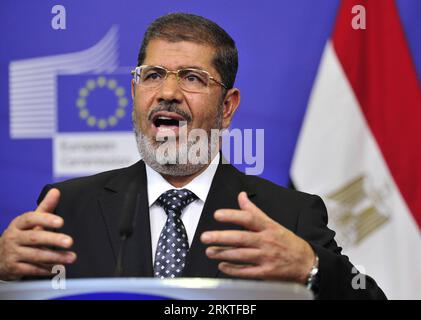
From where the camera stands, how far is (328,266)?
1605mm

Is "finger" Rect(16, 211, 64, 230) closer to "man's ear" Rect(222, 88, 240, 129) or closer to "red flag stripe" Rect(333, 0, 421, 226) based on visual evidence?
"man's ear" Rect(222, 88, 240, 129)

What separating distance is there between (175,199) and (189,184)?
0.15m

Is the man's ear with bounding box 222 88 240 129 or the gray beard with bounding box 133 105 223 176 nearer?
the gray beard with bounding box 133 105 223 176

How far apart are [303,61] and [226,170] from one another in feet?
3.05

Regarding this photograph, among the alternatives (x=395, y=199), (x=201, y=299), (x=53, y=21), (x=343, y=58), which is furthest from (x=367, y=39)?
(x=201, y=299)

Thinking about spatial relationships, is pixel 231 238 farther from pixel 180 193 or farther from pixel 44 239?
pixel 180 193

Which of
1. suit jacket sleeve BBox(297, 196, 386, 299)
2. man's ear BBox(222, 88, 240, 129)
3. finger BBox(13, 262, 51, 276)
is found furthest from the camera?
man's ear BBox(222, 88, 240, 129)

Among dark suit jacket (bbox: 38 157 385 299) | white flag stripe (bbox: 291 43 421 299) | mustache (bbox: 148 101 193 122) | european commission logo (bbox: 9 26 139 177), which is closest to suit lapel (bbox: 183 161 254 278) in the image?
dark suit jacket (bbox: 38 157 385 299)

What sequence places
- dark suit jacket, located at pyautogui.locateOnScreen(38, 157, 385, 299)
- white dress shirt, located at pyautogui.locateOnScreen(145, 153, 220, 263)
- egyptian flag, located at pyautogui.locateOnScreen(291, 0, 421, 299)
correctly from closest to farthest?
dark suit jacket, located at pyautogui.locateOnScreen(38, 157, 385, 299) < white dress shirt, located at pyautogui.locateOnScreen(145, 153, 220, 263) < egyptian flag, located at pyautogui.locateOnScreen(291, 0, 421, 299)

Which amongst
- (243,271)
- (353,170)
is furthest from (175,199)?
(353,170)

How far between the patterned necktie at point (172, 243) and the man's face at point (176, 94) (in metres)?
0.24

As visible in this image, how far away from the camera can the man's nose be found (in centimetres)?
208

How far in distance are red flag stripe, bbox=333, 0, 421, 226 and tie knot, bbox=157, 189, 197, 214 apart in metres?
1.13

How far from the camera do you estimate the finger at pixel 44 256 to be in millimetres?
1390
